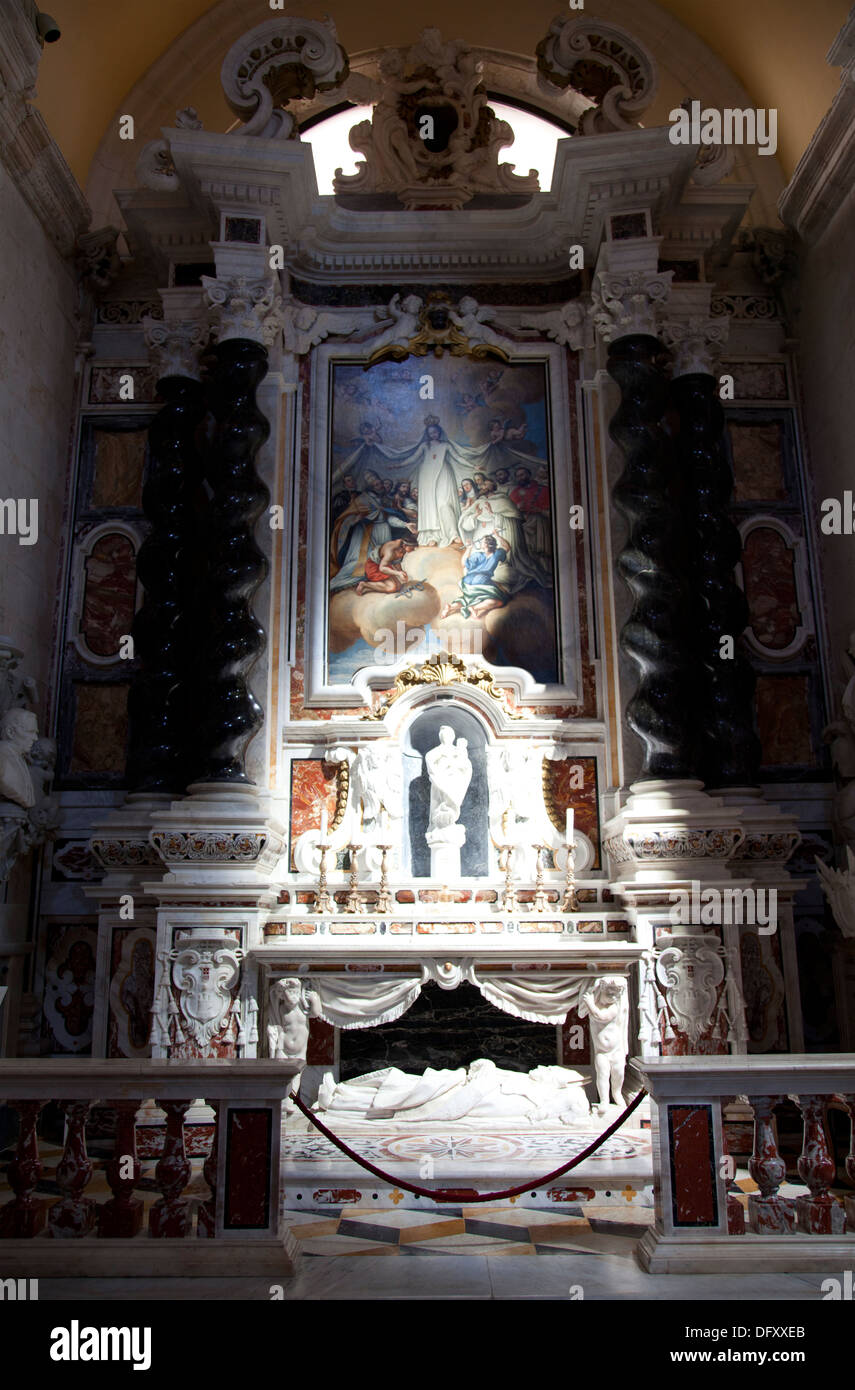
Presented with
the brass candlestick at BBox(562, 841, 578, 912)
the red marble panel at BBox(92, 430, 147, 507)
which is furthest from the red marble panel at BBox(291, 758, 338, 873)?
the red marble panel at BBox(92, 430, 147, 507)

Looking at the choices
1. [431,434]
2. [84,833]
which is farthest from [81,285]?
[84,833]

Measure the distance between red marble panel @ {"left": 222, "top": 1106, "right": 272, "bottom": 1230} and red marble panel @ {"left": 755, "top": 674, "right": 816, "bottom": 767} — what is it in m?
5.51

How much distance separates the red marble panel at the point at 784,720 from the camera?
830cm

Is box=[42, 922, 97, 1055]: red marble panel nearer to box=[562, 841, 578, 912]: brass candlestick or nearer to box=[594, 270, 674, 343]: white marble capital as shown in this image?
box=[562, 841, 578, 912]: brass candlestick

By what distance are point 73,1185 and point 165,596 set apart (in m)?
4.87

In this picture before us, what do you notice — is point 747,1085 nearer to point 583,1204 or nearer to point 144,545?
point 583,1204

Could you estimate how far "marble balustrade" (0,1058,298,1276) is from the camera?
12.6 feet

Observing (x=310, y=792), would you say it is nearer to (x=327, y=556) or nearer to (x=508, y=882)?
(x=508, y=882)

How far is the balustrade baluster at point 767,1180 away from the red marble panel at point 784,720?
14.4 feet

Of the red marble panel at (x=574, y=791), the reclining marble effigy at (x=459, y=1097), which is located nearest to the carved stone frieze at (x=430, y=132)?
the red marble panel at (x=574, y=791)

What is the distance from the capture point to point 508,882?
7.48m

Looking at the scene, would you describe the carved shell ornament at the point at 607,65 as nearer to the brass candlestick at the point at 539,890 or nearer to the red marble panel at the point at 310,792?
the red marble panel at the point at 310,792

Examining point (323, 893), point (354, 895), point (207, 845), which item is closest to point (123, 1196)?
point (207, 845)
